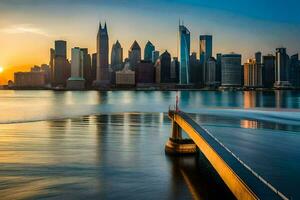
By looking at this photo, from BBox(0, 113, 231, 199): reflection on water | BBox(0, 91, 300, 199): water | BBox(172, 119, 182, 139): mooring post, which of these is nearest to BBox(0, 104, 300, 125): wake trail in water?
BBox(0, 91, 300, 199): water

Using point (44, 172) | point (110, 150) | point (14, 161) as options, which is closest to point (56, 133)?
point (110, 150)

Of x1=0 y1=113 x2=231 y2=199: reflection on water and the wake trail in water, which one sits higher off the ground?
the wake trail in water

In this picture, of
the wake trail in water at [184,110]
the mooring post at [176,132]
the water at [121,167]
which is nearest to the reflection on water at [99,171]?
the water at [121,167]

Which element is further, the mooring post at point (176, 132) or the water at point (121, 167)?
the mooring post at point (176, 132)

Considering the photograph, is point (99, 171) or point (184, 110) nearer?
point (99, 171)

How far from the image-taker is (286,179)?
32.8 m

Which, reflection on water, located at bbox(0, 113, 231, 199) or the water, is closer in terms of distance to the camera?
reflection on water, located at bbox(0, 113, 231, 199)

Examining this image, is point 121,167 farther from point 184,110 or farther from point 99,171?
point 184,110

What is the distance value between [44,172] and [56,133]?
31469mm

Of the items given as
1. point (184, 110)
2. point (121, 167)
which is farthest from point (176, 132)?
point (184, 110)

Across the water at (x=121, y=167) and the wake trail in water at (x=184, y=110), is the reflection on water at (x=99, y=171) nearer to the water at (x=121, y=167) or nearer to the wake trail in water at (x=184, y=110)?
the water at (x=121, y=167)

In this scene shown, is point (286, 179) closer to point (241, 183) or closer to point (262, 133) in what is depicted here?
point (241, 183)

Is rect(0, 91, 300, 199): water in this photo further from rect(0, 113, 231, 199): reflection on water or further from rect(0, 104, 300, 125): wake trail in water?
rect(0, 104, 300, 125): wake trail in water

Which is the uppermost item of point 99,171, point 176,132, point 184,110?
point 176,132
